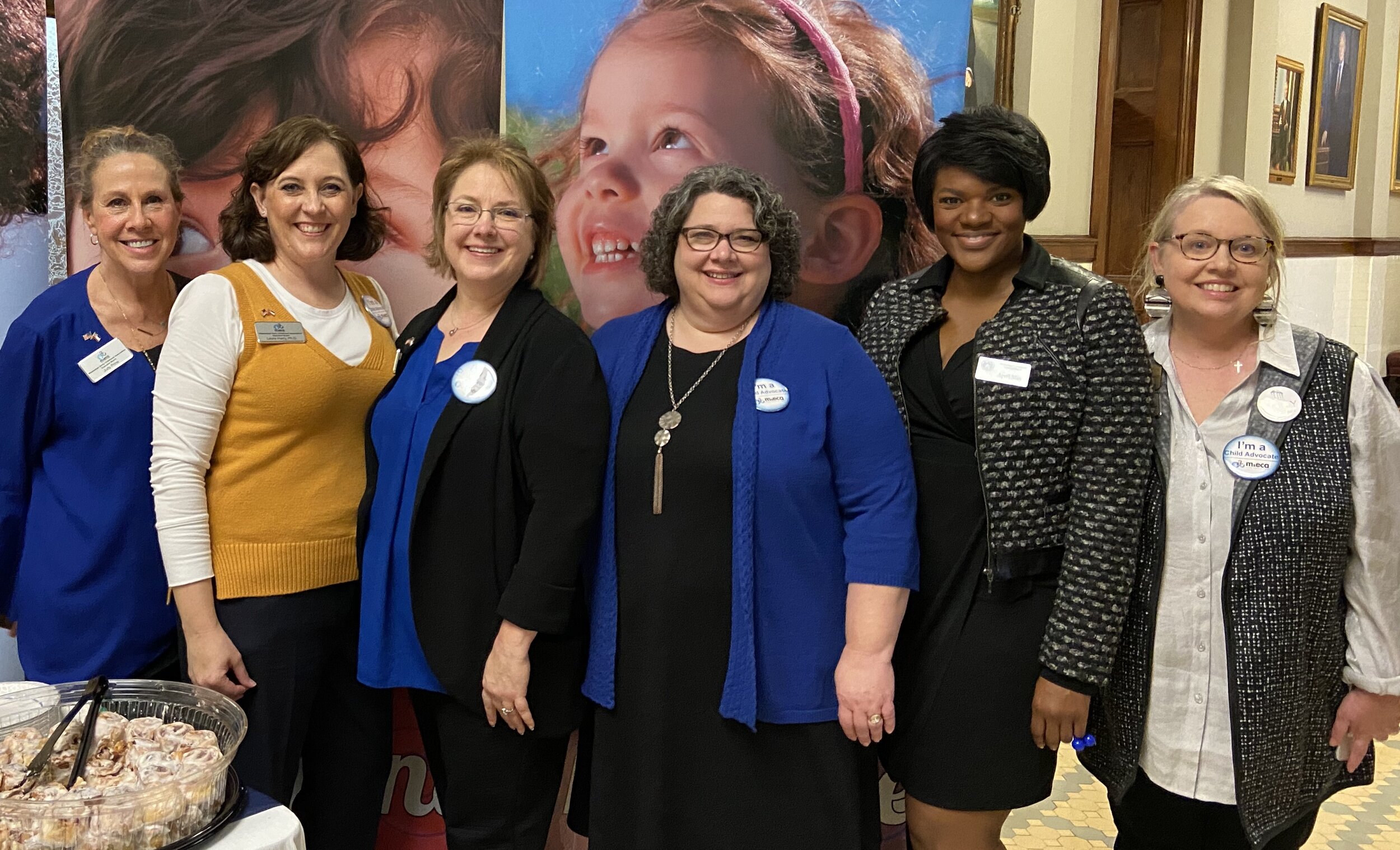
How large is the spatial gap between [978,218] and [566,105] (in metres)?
1.19

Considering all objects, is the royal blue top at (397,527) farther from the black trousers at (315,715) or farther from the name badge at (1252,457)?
the name badge at (1252,457)

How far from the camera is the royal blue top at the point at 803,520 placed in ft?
6.31

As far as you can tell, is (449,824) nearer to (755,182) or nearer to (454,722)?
(454,722)

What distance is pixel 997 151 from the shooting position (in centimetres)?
209

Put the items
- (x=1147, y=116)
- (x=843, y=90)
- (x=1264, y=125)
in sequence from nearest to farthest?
(x=843, y=90) → (x=1147, y=116) → (x=1264, y=125)

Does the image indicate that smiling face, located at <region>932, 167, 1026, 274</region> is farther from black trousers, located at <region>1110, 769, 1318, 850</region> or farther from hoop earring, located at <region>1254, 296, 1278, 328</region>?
black trousers, located at <region>1110, 769, 1318, 850</region>

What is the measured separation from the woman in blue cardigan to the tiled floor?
1.43m

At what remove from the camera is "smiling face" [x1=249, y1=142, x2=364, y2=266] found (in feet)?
6.86

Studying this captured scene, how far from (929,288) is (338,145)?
4.10 ft

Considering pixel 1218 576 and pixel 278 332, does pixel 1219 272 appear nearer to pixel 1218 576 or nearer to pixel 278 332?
pixel 1218 576

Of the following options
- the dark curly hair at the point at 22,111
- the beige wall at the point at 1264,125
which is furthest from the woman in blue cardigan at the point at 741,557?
the beige wall at the point at 1264,125

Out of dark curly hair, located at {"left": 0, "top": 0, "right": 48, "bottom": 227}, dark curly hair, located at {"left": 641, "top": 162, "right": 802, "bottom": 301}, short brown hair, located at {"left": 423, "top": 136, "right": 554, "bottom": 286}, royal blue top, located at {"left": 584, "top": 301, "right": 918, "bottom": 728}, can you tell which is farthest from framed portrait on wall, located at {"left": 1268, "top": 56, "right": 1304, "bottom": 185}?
dark curly hair, located at {"left": 0, "top": 0, "right": 48, "bottom": 227}

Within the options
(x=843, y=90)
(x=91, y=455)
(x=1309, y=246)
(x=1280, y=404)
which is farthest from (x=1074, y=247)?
(x=1309, y=246)

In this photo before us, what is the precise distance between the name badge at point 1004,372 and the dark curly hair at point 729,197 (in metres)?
0.40
